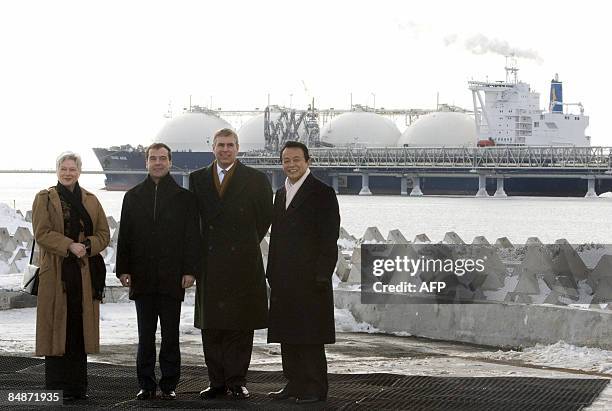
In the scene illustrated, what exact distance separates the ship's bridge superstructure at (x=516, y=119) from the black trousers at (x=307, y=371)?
10777 centimetres

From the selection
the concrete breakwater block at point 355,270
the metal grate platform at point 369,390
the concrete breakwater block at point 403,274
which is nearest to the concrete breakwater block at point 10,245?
the concrete breakwater block at point 355,270

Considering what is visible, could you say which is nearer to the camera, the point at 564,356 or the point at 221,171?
the point at 221,171

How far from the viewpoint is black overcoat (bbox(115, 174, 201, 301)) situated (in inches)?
262

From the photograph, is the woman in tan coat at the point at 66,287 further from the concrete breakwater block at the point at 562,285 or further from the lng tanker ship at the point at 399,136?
the lng tanker ship at the point at 399,136

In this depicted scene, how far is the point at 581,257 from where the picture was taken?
13031mm

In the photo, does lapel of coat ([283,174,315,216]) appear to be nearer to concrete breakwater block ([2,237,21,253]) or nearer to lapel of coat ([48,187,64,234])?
lapel of coat ([48,187,64,234])

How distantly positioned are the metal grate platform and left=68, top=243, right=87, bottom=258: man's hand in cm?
75

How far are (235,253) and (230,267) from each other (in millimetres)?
78

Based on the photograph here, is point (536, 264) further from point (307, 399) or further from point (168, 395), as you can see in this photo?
point (168, 395)

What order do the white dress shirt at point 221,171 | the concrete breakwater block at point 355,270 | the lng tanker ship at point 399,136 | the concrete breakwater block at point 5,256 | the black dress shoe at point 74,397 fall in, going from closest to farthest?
the black dress shoe at point 74,397 → the white dress shirt at point 221,171 → the concrete breakwater block at point 355,270 → the concrete breakwater block at point 5,256 → the lng tanker ship at point 399,136

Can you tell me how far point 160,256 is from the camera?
21.9 feet

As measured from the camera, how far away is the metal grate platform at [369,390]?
6410 millimetres

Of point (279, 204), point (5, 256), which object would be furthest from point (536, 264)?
point (5, 256)

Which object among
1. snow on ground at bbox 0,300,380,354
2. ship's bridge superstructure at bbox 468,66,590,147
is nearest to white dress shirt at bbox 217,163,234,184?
snow on ground at bbox 0,300,380,354
